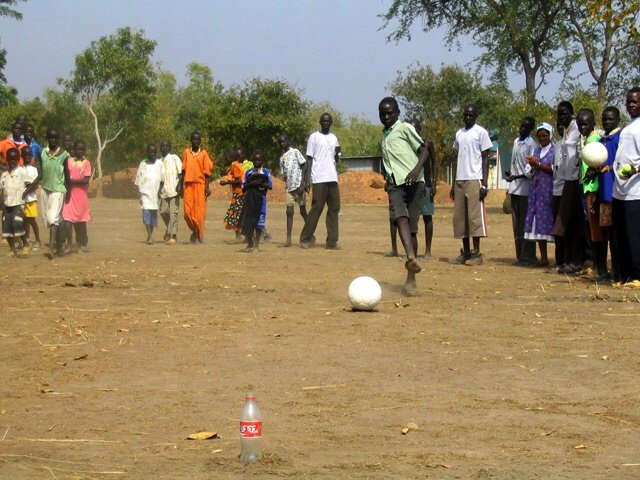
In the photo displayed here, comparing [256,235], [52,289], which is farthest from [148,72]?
[52,289]

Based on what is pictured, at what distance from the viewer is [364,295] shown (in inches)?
379

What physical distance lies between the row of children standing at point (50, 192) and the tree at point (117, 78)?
34500 millimetres

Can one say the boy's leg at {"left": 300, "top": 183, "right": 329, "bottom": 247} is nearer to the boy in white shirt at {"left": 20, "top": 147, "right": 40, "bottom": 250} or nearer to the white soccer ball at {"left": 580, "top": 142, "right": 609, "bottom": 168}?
the boy in white shirt at {"left": 20, "top": 147, "right": 40, "bottom": 250}

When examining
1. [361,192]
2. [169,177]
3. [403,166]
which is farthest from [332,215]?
[361,192]

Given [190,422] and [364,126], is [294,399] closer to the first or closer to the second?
[190,422]

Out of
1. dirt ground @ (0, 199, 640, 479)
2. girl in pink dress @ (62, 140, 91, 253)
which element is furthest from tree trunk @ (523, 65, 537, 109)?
dirt ground @ (0, 199, 640, 479)

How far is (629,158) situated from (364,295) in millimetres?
3289

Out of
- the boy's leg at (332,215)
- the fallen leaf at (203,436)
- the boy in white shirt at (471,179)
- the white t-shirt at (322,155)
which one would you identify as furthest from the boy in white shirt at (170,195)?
the fallen leaf at (203,436)

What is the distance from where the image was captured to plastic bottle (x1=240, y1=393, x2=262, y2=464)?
4832 mm

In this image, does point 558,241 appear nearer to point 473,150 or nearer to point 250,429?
point 473,150

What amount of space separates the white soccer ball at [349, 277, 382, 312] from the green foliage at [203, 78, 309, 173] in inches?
1541

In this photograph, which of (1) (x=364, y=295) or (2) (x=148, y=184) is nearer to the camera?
(1) (x=364, y=295)

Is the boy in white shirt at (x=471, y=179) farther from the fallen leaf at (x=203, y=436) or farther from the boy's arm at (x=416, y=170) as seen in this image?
the fallen leaf at (x=203, y=436)

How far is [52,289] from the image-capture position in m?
11.8
